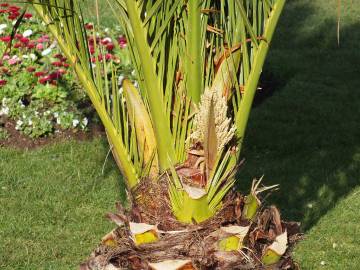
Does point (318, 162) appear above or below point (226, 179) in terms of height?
below

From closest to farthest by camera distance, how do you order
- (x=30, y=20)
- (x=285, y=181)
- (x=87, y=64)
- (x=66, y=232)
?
(x=87, y=64) → (x=66, y=232) → (x=285, y=181) → (x=30, y=20)

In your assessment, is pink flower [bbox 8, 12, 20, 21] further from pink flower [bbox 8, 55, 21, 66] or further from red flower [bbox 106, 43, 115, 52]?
red flower [bbox 106, 43, 115, 52]

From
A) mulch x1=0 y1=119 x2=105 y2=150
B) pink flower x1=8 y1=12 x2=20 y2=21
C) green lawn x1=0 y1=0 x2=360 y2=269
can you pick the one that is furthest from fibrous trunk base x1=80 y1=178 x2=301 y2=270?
pink flower x1=8 y1=12 x2=20 y2=21

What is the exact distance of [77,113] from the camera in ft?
25.3

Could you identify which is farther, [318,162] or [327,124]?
[327,124]

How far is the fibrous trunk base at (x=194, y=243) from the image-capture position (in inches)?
134

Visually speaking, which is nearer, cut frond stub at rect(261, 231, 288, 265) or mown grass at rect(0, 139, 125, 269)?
cut frond stub at rect(261, 231, 288, 265)

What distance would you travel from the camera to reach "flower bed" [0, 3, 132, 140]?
7551 mm

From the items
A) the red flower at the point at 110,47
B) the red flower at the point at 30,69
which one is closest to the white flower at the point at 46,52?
the red flower at the point at 30,69

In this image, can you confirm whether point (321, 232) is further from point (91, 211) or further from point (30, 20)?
point (30, 20)

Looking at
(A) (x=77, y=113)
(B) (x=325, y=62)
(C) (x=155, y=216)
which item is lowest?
(B) (x=325, y=62)

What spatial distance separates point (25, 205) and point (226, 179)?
306 cm

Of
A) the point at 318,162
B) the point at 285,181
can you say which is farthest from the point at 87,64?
the point at 318,162

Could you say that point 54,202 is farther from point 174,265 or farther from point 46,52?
point 174,265
